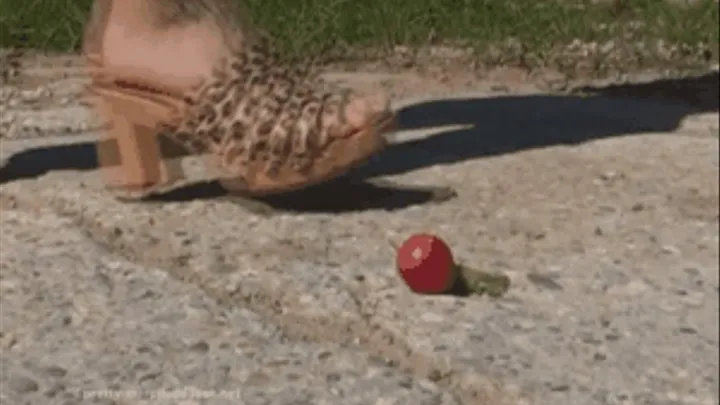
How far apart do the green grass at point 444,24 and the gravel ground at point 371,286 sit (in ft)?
0.70

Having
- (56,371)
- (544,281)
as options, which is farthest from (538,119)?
(56,371)

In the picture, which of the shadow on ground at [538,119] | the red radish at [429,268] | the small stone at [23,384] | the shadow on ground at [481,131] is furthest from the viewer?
the shadow on ground at [538,119]

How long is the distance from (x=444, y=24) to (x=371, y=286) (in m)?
1.44

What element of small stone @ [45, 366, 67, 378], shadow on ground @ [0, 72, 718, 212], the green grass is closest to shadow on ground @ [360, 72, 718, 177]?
shadow on ground @ [0, 72, 718, 212]

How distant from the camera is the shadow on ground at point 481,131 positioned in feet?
6.21

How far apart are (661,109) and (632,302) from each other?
1248mm

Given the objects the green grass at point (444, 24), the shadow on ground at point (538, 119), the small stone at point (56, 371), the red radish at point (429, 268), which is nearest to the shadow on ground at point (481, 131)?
the shadow on ground at point (538, 119)

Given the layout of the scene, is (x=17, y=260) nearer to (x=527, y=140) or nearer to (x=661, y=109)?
(x=527, y=140)

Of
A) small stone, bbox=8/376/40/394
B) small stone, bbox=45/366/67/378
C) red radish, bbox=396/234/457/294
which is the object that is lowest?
red radish, bbox=396/234/457/294

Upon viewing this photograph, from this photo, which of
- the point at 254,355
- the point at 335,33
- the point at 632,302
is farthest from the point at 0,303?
the point at 335,33

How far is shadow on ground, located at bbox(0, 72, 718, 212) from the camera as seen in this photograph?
1894 mm

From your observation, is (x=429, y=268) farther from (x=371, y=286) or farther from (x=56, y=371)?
(x=56, y=371)

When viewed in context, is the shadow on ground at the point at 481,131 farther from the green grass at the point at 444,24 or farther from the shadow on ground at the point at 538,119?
the green grass at the point at 444,24

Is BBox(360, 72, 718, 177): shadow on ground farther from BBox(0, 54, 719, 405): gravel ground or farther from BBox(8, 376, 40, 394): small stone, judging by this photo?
BBox(8, 376, 40, 394): small stone
